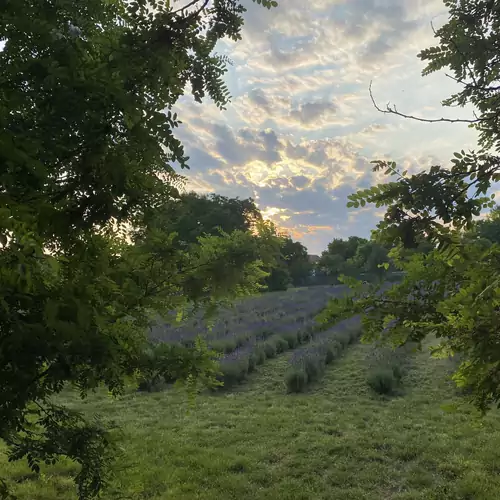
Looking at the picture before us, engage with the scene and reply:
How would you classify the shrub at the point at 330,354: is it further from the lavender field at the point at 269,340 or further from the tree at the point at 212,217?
the tree at the point at 212,217

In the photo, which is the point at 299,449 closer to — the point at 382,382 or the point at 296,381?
the point at 296,381

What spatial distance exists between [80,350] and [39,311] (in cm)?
26

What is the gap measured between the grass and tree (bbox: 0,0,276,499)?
104 cm

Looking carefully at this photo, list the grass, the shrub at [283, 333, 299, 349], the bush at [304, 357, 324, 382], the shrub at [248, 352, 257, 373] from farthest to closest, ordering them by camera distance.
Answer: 1. the shrub at [283, 333, 299, 349]
2. the shrub at [248, 352, 257, 373]
3. the bush at [304, 357, 324, 382]
4. the grass

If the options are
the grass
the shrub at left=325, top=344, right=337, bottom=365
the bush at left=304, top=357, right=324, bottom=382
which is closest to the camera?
the grass

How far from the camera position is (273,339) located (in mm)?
13055

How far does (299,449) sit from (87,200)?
17.6ft

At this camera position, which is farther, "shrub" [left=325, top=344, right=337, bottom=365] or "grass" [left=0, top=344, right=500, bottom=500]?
"shrub" [left=325, top=344, right=337, bottom=365]

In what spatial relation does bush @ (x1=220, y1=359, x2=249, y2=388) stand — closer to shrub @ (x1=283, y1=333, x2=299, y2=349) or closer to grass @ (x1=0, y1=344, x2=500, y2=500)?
grass @ (x1=0, y1=344, x2=500, y2=500)

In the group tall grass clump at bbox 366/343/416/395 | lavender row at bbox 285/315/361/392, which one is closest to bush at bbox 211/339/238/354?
lavender row at bbox 285/315/361/392

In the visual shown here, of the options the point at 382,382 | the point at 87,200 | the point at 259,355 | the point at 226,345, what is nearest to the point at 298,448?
the point at 382,382

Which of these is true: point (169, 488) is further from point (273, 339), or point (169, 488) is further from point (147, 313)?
point (273, 339)

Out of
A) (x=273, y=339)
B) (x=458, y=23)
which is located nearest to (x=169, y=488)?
(x=458, y=23)

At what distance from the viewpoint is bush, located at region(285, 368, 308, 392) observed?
917 centimetres
